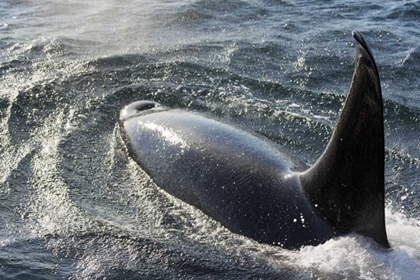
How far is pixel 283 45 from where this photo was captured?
14.2 meters

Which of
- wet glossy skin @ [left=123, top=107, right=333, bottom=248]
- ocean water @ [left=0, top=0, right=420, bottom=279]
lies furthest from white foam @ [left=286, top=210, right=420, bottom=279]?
wet glossy skin @ [left=123, top=107, right=333, bottom=248]

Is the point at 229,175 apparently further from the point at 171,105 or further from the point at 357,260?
the point at 171,105

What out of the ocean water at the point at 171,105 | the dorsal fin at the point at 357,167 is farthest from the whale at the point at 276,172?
the ocean water at the point at 171,105

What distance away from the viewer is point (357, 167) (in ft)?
18.6

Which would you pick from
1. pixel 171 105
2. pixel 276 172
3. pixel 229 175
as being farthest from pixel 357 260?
pixel 171 105

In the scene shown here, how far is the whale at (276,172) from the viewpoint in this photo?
548 centimetres

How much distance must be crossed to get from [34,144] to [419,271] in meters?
5.62

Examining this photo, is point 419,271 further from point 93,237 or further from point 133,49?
point 133,49

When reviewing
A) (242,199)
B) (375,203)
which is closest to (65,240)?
(242,199)

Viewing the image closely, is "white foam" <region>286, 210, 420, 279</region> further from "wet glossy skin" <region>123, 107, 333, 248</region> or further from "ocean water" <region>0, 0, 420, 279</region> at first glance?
"wet glossy skin" <region>123, 107, 333, 248</region>

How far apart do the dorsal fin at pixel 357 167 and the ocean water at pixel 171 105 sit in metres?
0.24

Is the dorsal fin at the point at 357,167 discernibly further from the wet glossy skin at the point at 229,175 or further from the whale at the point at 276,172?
the wet glossy skin at the point at 229,175

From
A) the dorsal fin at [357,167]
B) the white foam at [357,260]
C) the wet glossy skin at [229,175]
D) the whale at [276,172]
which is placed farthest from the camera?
the wet glossy skin at [229,175]

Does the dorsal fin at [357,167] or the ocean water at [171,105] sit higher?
the dorsal fin at [357,167]
